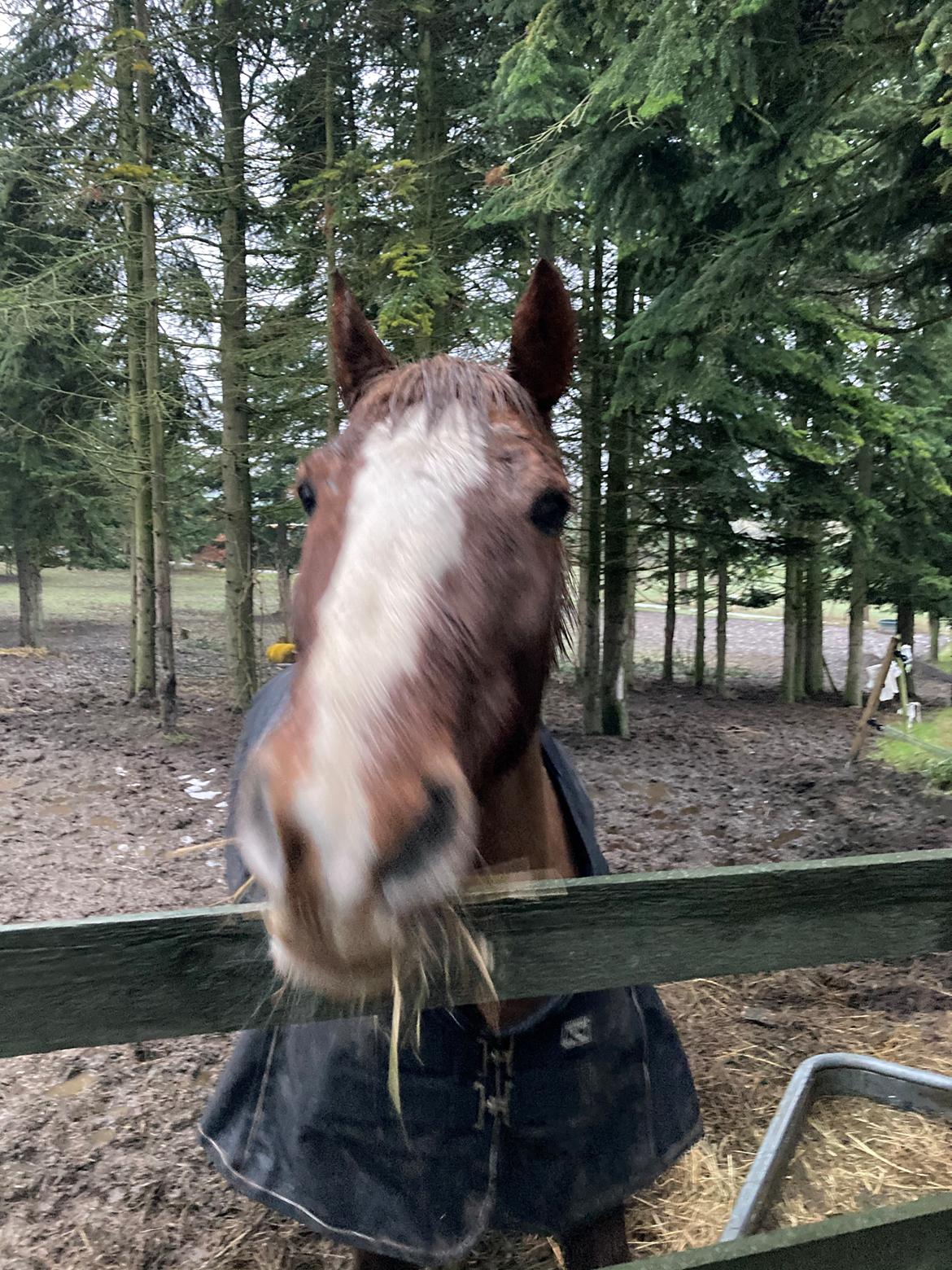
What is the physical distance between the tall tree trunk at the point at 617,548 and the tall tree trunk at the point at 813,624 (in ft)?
11.2

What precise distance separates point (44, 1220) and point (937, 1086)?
3.06 metres

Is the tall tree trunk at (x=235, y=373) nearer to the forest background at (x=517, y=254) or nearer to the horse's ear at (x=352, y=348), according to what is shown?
the forest background at (x=517, y=254)

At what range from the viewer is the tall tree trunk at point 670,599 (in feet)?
35.9

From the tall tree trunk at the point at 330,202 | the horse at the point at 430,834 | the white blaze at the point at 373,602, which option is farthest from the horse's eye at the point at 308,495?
the tall tree trunk at the point at 330,202

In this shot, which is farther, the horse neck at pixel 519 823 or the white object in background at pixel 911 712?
the white object in background at pixel 911 712

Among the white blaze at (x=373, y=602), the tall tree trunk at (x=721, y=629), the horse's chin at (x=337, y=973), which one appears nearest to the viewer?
the white blaze at (x=373, y=602)

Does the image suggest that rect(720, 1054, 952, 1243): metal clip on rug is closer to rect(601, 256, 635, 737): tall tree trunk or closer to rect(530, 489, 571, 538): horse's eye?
rect(530, 489, 571, 538): horse's eye

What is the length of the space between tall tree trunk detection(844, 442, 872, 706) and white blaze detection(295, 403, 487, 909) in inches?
359

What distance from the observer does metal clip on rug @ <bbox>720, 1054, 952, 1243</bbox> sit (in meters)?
2.49

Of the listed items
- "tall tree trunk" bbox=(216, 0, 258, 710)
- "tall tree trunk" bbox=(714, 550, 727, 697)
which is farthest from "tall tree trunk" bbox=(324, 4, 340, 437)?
"tall tree trunk" bbox=(714, 550, 727, 697)

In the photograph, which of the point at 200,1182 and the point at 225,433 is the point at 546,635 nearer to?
the point at 200,1182

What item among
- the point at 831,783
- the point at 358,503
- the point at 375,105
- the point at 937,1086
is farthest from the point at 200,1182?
the point at 375,105

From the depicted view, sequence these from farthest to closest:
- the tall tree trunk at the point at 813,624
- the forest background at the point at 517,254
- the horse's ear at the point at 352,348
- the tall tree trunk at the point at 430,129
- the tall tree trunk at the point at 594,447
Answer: the tall tree trunk at the point at 813,624, the tall tree trunk at the point at 594,447, the tall tree trunk at the point at 430,129, the forest background at the point at 517,254, the horse's ear at the point at 352,348

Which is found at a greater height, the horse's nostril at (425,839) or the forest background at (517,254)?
the forest background at (517,254)
